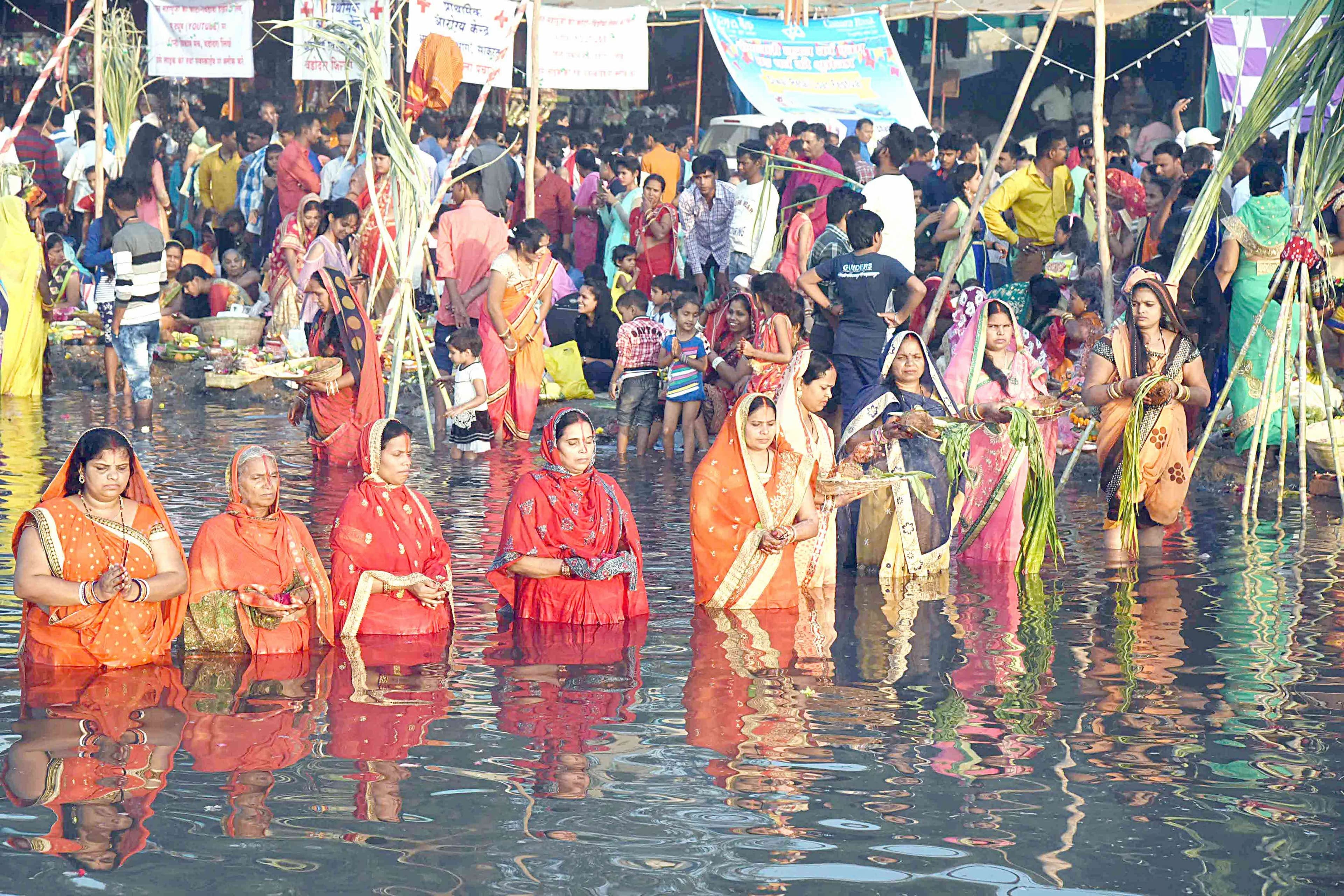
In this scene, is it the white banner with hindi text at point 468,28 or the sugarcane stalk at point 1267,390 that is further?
the white banner with hindi text at point 468,28

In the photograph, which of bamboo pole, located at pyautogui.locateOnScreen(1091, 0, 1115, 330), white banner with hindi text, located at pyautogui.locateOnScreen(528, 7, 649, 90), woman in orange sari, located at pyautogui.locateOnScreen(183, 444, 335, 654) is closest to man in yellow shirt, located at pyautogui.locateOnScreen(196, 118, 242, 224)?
white banner with hindi text, located at pyautogui.locateOnScreen(528, 7, 649, 90)

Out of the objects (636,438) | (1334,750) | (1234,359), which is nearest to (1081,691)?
(1334,750)

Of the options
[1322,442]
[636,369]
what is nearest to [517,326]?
[636,369]

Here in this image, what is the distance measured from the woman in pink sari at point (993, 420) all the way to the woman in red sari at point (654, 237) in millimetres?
5372

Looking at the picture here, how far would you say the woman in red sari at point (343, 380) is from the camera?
11000 millimetres

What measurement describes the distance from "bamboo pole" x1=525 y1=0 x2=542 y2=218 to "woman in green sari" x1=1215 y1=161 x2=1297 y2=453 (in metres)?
5.21

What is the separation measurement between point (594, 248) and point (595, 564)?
8838mm

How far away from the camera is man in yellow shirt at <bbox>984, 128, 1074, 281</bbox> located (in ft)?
40.0

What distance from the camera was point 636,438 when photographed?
Result: 473 inches

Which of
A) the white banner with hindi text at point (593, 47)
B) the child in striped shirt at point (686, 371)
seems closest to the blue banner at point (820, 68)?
the white banner with hindi text at point (593, 47)

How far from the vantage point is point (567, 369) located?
1338 centimetres

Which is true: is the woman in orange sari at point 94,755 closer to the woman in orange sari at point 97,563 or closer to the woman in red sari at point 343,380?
the woman in orange sari at point 97,563

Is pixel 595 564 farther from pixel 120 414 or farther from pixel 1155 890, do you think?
pixel 120 414

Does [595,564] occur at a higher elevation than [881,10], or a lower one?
lower
